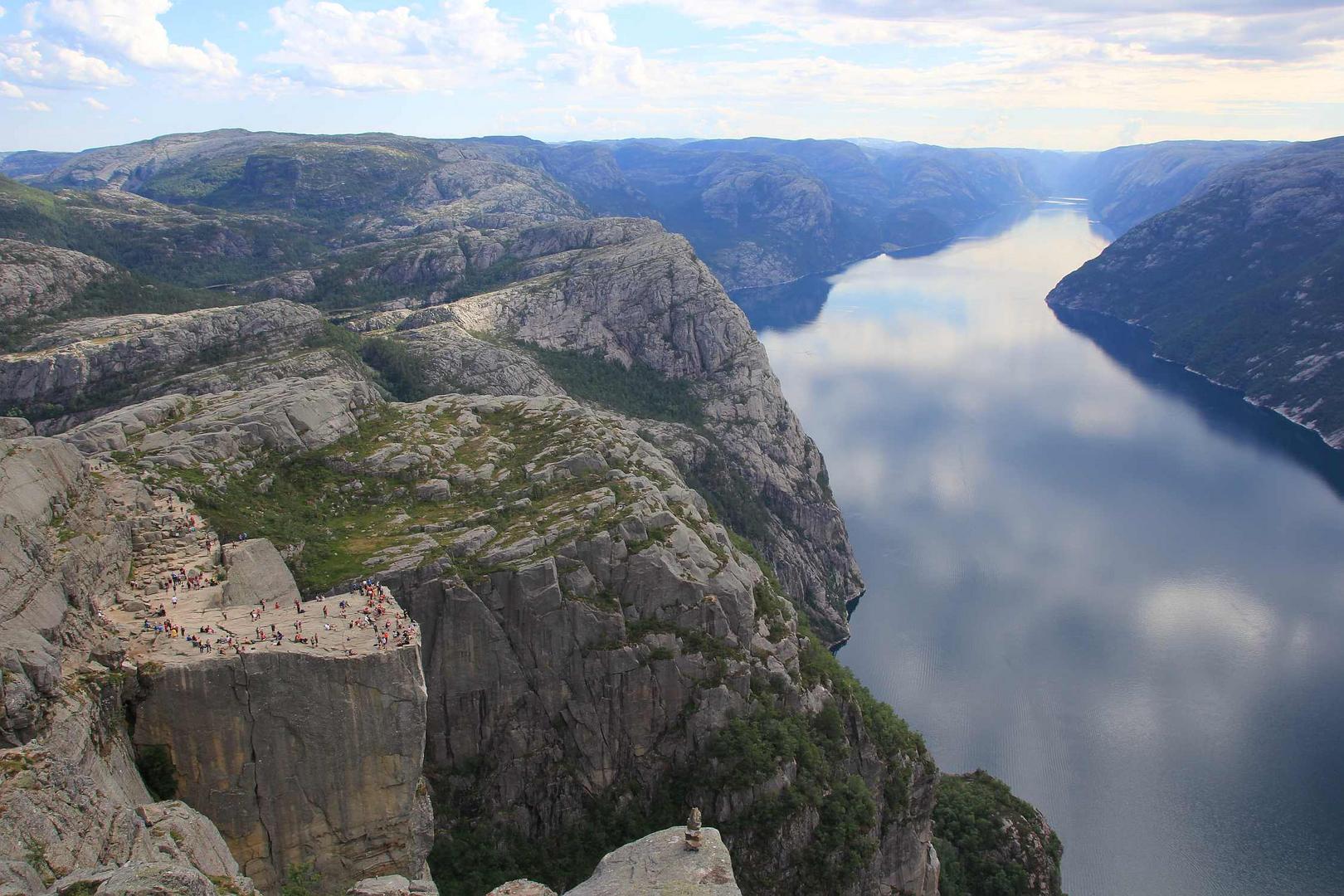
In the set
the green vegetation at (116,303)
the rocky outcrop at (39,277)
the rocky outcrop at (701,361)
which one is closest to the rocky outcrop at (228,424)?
the rocky outcrop at (701,361)

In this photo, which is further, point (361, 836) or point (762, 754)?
point (762, 754)

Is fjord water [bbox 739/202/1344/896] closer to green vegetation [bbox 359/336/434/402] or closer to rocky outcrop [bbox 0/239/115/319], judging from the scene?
green vegetation [bbox 359/336/434/402]

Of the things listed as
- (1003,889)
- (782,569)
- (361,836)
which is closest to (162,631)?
(361,836)

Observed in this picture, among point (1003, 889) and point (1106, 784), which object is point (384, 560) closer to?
point (1003, 889)

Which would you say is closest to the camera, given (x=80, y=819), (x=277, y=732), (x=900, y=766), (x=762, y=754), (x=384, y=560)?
(x=80, y=819)

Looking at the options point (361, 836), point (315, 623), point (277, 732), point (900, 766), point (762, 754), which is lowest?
point (900, 766)

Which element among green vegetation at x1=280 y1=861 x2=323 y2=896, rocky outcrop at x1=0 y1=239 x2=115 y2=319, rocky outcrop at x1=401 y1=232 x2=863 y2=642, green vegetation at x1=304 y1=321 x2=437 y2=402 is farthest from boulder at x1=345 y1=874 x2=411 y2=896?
rocky outcrop at x1=0 y1=239 x2=115 y2=319
